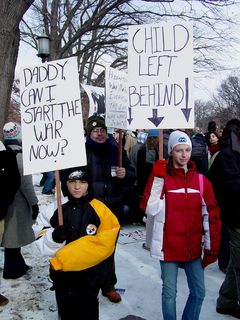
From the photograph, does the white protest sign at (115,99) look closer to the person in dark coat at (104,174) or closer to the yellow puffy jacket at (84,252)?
the person in dark coat at (104,174)

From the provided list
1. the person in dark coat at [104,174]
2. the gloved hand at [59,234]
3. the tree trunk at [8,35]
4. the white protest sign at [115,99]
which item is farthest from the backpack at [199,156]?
the tree trunk at [8,35]

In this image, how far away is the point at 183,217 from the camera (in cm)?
284

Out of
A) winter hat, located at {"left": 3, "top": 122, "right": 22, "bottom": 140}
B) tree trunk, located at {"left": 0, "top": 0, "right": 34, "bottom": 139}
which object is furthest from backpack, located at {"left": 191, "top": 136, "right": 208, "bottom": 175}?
tree trunk, located at {"left": 0, "top": 0, "right": 34, "bottom": 139}

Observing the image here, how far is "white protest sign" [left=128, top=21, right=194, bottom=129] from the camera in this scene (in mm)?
3096

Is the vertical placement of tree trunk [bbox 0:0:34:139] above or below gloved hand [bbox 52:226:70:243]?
above

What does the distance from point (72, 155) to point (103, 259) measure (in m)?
0.80

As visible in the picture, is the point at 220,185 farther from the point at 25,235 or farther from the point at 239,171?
the point at 25,235

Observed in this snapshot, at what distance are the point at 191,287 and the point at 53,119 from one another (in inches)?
65.6

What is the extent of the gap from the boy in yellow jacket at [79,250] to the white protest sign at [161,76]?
33.5 inches

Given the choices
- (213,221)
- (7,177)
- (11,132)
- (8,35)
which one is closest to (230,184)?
(213,221)

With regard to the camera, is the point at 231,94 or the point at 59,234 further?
the point at 231,94

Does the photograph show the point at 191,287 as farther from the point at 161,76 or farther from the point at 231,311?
the point at 161,76

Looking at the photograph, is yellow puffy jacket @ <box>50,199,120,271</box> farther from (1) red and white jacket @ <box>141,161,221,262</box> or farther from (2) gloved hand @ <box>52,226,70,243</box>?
(1) red and white jacket @ <box>141,161,221,262</box>

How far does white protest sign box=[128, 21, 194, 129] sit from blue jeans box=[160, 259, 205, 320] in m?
1.10
